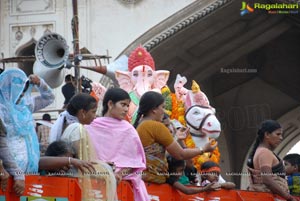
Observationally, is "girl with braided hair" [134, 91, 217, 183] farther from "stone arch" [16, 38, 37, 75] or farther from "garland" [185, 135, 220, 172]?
"stone arch" [16, 38, 37, 75]

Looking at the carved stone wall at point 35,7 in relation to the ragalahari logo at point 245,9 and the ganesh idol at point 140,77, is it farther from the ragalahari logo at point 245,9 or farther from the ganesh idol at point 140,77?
the ganesh idol at point 140,77

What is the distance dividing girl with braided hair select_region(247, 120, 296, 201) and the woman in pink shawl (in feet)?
4.58

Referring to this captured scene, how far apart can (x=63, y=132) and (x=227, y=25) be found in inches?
386

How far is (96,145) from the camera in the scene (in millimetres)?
6762

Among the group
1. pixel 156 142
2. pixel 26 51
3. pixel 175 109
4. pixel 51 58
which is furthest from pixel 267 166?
pixel 26 51

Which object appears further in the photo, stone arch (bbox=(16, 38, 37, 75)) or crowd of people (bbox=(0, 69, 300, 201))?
stone arch (bbox=(16, 38, 37, 75))

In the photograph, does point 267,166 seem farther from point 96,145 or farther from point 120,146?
point 96,145

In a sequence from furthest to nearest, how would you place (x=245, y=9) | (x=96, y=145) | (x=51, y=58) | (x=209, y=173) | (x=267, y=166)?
1. (x=245, y=9)
2. (x=51, y=58)
3. (x=209, y=173)
4. (x=267, y=166)
5. (x=96, y=145)

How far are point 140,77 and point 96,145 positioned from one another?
3957mm

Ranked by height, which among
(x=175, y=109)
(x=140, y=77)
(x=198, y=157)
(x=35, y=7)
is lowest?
(x=198, y=157)

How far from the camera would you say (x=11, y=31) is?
16.2m

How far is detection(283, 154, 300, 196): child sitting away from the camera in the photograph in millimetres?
8859

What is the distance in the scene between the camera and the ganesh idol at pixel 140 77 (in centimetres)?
1056

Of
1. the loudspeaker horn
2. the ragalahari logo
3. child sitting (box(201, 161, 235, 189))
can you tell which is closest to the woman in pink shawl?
child sitting (box(201, 161, 235, 189))
